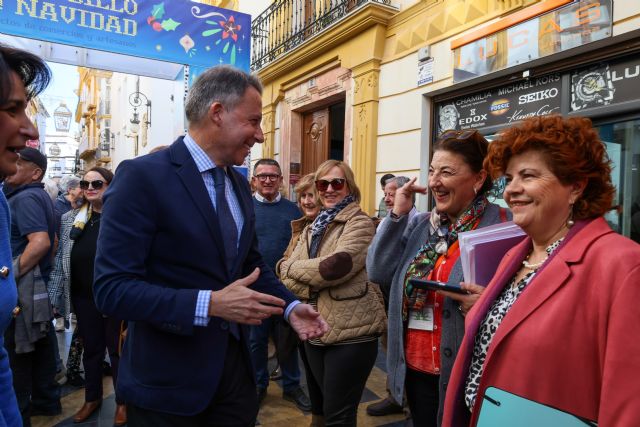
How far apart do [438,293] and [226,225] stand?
1023 millimetres

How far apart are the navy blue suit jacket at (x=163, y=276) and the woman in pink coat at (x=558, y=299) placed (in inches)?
37.8

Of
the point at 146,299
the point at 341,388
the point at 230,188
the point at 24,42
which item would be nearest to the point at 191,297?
the point at 146,299

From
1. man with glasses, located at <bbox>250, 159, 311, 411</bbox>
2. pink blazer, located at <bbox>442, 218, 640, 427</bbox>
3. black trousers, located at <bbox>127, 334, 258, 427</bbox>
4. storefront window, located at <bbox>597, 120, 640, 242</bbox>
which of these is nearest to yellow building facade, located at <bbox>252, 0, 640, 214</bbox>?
storefront window, located at <bbox>597, 120, 640, 242</bbox>

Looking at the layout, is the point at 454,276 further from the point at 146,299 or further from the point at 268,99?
the point at 268,99

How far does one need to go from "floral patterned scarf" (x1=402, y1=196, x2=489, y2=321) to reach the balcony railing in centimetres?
523

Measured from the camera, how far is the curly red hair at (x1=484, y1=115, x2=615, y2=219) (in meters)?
1.47

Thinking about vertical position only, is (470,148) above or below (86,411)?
above

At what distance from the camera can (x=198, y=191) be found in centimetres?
163

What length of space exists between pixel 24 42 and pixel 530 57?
5.90m

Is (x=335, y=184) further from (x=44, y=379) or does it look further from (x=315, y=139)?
(x=315, y=139)

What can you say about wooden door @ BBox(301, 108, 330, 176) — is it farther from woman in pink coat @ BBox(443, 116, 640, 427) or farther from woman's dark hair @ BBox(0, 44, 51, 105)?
woman's dark hair @ BBox(0, 44, 51, 105)

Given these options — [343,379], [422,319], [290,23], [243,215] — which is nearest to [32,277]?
[243,215]

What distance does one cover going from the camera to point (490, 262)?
1.88 meters

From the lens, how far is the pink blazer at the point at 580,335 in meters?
1.13
